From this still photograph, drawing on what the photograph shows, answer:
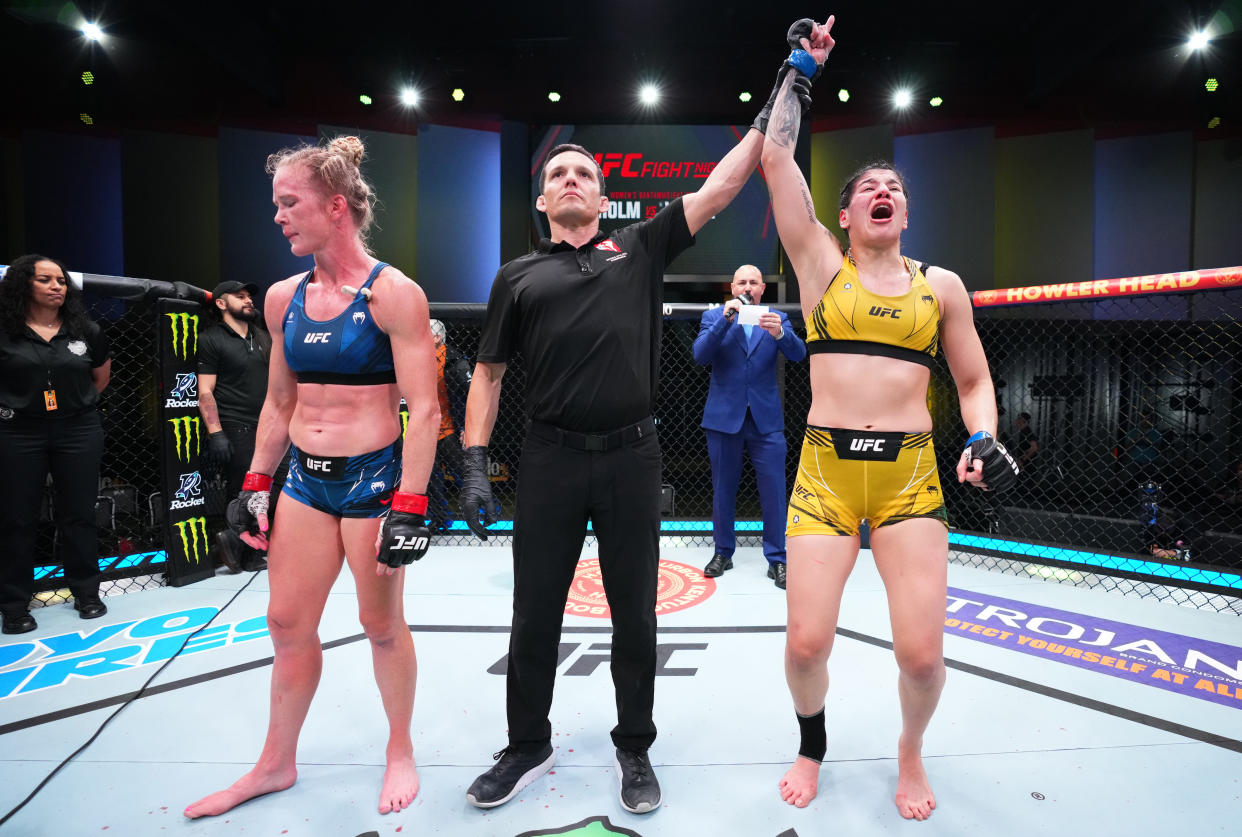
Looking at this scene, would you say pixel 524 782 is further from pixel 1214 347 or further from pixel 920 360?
pixel 1214 347

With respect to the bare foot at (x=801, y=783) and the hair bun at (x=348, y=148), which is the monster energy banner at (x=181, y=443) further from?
the bare foot at (x=801, y=783)

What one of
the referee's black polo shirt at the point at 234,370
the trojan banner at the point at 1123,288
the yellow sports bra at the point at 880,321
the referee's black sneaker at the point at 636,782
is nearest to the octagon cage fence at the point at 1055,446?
the trojan banner at the point at 1123,288

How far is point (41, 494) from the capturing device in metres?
3.15

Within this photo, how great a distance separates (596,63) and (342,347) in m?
6.72

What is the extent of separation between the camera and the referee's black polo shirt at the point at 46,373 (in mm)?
3066

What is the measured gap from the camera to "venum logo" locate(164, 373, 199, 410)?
382 centimetres

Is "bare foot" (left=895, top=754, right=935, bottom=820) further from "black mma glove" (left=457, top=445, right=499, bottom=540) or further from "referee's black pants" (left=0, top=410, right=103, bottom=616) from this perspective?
"referee's black pants" (left=0, top=410, right=103, bottom=616)

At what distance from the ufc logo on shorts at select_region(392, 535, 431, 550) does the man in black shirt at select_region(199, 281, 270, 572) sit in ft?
9.54

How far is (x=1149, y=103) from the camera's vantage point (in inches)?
268

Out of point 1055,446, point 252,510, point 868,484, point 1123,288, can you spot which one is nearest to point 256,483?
point 252,510

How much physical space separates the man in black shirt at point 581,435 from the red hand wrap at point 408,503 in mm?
204

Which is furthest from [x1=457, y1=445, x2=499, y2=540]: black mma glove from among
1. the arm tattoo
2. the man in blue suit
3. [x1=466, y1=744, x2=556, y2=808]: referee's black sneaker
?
the man in blue suit

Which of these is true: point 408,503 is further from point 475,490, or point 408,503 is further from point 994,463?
point 994,463

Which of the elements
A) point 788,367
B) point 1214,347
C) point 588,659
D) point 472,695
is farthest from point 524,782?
point 1214,347
